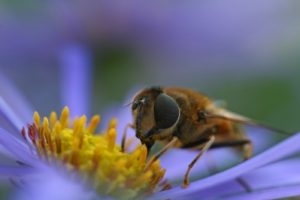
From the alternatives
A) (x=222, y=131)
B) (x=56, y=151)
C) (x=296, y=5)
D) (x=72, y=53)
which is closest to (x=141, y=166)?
(x=56, y=151)

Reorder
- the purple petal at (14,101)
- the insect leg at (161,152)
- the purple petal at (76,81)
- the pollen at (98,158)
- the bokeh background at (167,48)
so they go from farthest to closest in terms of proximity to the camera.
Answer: the bokeh background at (167,48), the purple petal at (76,81), the purple petal at (14,101), the insect leg at (161,152), the pollen at (98,158)

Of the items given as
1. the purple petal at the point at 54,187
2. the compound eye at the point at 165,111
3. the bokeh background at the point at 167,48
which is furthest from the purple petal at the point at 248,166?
the bokeh background at the point at 167,48

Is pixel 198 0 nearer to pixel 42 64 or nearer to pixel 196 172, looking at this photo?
pixel 42 64

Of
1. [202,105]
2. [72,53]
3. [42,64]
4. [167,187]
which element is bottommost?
[167,187]

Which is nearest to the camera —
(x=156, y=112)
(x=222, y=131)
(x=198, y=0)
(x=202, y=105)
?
(x=156, y=112)

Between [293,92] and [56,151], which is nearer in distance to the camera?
[56,151]

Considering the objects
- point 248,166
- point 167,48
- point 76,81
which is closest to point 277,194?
point 248,166

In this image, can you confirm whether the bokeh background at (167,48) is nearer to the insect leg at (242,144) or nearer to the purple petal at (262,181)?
the insect leg at (242,144)
